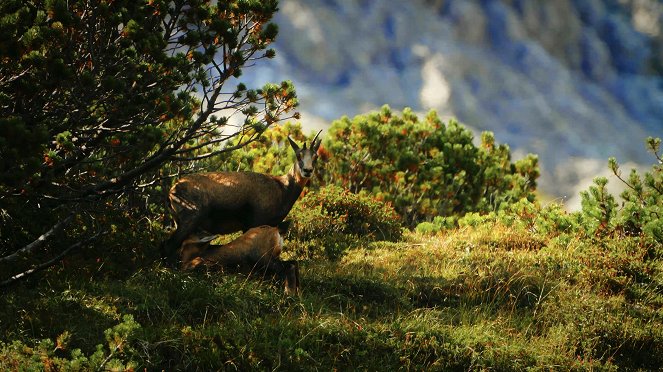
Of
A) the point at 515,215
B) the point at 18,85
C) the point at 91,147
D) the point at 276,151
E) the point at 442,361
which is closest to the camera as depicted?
the point at 18,85

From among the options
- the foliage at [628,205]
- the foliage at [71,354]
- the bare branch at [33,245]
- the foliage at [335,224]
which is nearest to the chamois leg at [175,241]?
the bare branch at [33,245]

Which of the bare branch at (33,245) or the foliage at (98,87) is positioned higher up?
the foliage at (98,87)

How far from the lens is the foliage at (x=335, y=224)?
1208 centimetres

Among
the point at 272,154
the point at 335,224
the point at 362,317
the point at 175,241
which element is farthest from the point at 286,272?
the point at 272,154

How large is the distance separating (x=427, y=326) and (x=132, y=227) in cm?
415

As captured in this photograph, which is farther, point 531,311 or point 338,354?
point 531,311

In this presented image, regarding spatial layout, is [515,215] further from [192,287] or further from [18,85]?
[18,85]

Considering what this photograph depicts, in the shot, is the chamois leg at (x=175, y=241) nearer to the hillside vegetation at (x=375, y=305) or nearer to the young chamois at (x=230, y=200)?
the young chamois at (x=230, y=200)

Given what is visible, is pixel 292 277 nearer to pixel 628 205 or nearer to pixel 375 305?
pixel 375 305

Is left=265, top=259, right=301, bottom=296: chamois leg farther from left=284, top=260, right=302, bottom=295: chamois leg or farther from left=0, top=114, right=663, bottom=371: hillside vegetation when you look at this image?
left=0, top=114, right=663, bottom=371: hillside vegetation

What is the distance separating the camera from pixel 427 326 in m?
7.66

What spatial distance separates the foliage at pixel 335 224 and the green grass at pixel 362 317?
1.17 meters

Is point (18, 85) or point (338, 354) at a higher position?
point (18, 85)

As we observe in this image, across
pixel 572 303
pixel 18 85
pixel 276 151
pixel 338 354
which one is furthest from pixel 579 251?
pixel 276 151
